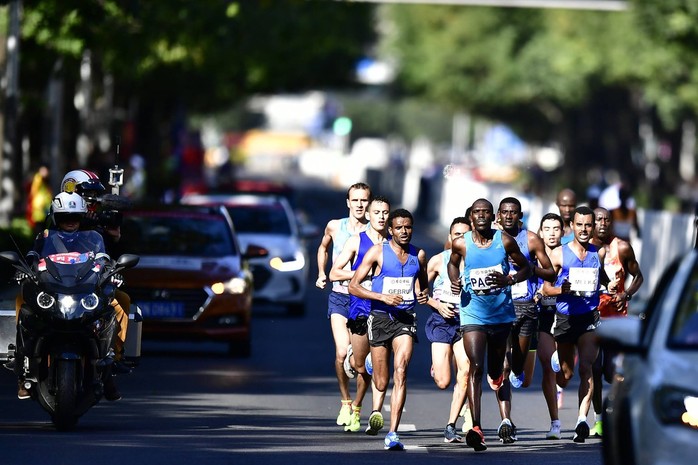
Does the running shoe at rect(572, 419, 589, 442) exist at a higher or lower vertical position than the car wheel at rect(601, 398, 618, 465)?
lower

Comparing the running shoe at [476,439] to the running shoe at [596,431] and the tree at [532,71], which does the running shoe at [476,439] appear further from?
the tree at [532,71]

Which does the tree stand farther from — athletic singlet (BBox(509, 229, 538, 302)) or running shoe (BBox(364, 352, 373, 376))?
running shoe (BBox(364, 352, 373, 376))

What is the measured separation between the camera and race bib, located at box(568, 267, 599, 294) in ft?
44.4

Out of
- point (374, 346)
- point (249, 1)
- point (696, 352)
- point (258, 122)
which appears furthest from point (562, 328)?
point (258, 122)

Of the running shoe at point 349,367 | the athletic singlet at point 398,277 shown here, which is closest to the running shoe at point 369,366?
the running shoe at point 349,367

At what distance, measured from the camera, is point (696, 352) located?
791 centimetres

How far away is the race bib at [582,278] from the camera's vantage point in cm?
1352

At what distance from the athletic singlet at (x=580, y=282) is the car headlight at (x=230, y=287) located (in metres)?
6.06

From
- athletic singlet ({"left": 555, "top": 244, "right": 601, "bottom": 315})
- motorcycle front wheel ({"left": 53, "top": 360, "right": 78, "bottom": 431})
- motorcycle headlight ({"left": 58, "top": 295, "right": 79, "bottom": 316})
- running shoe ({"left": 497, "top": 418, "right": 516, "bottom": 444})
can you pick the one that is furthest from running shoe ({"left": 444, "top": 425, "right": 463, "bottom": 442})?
motorcycle headlight ({"left": 58, "top": 295, "right": 79, "bottom": 316})

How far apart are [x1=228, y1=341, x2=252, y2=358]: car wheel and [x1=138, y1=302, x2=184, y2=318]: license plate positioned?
742 mm

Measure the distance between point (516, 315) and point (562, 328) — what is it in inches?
13.6

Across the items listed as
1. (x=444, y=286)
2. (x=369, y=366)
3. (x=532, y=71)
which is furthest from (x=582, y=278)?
(x=532, y=71)

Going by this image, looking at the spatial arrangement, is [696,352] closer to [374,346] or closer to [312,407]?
[374,346]

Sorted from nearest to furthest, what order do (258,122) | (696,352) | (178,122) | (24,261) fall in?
1. (696,352)
2. (24,261)
3. (178,122)
4. (258,122)
